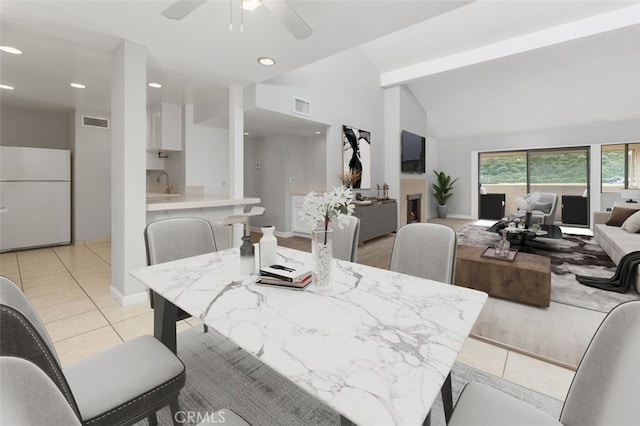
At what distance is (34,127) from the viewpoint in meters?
5.20

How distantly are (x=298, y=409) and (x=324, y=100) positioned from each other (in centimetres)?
468

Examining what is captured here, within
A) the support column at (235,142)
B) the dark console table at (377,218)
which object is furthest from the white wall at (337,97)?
the dark console table at (377,218)

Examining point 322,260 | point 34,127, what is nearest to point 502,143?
point 322,260

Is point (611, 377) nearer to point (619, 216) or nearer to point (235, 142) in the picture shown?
point (235, 142)

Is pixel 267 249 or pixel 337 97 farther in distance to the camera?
pixel 337 97

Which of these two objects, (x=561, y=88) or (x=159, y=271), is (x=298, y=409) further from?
(x=561, y=88)

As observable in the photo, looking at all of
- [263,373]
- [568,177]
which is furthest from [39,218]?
[568,177]

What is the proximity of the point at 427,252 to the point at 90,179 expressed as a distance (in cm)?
594

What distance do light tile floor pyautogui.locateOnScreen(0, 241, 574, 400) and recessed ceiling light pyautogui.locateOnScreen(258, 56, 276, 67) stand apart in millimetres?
2583

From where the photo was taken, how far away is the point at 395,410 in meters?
0.61

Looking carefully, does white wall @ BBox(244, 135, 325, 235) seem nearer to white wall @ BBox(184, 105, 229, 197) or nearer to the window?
white wall @ BBox(184, 105, 229, 197)

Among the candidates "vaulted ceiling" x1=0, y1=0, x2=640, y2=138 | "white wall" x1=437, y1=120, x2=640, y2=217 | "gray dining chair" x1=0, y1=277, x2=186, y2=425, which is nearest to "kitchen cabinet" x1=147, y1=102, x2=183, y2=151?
"vaulted ceiling" x1=0, y1=0, x2=640, y2=138

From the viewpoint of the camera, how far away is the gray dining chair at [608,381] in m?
0.64

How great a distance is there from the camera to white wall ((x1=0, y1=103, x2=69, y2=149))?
496cm
